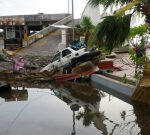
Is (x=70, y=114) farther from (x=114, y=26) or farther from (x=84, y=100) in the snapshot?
(x=114, y=26)

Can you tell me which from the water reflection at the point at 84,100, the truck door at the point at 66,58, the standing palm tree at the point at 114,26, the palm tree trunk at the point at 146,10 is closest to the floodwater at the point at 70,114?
the water reflection at the point at 84,100

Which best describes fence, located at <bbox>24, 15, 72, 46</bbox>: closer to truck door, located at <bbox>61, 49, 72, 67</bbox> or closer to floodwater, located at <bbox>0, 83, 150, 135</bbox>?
truck door, located at <bbox>61, 49, 72, 67</bbox>

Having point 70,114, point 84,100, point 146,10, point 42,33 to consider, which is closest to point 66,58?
point 84,100

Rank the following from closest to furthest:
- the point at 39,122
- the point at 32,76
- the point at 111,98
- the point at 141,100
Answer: the point at 39,122 < the point at 141,100 < the point at 111,98 < the point at 32,76

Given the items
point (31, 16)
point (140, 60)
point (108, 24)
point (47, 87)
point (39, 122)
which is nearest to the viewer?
point (108, 24)

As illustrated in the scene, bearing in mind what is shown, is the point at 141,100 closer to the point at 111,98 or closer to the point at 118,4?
the point at 111,98

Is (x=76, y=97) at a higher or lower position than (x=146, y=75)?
lower

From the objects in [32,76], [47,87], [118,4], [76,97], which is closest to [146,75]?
[118,4]

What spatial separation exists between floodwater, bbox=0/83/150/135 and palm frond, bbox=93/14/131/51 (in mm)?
2285

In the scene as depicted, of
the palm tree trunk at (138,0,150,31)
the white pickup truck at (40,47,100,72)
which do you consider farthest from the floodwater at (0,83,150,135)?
the white pickup truck at (40,47,100,72)

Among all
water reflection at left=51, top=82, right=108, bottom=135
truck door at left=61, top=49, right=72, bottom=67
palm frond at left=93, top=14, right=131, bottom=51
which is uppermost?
palm frond at left=93, top=14, right=131, bottom=51

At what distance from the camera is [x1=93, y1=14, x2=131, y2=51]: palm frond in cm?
784

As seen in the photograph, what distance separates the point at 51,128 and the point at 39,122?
80 centimetres

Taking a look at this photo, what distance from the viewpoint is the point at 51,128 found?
8.02m
